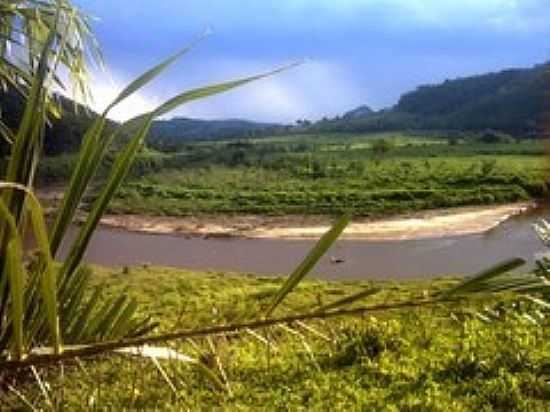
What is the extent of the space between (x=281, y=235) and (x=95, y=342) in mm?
29567

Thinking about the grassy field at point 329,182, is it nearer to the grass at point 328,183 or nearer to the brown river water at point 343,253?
the grass at point 328,183

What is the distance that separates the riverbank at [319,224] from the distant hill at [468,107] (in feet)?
108

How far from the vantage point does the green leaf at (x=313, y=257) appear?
76 centimetres

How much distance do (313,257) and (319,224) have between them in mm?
31947

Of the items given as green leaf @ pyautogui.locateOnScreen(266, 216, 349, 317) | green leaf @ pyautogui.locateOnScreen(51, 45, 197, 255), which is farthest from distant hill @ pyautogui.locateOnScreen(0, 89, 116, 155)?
green leaf @ pyautogui.locateOnScreen(266, 216, 349, 317)

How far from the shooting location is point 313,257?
787mm

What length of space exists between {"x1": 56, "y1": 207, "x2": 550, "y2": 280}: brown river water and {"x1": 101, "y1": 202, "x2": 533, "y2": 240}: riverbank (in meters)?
0.84

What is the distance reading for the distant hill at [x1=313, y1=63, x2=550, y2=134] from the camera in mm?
74000

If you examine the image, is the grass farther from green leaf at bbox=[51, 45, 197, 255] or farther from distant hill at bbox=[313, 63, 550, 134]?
green leaf at bbox=[51, 45, 197, 255]

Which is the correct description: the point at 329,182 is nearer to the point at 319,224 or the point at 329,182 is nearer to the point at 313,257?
the point at 319,224

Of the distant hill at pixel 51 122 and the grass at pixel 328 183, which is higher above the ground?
the distant hill at pixel 51 122

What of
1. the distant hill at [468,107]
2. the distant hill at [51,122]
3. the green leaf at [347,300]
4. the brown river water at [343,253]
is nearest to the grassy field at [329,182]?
the brown river water at [343,253]

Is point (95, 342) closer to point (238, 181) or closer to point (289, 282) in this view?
point (289, 282)

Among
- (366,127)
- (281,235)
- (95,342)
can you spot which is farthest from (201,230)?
(366,127)
